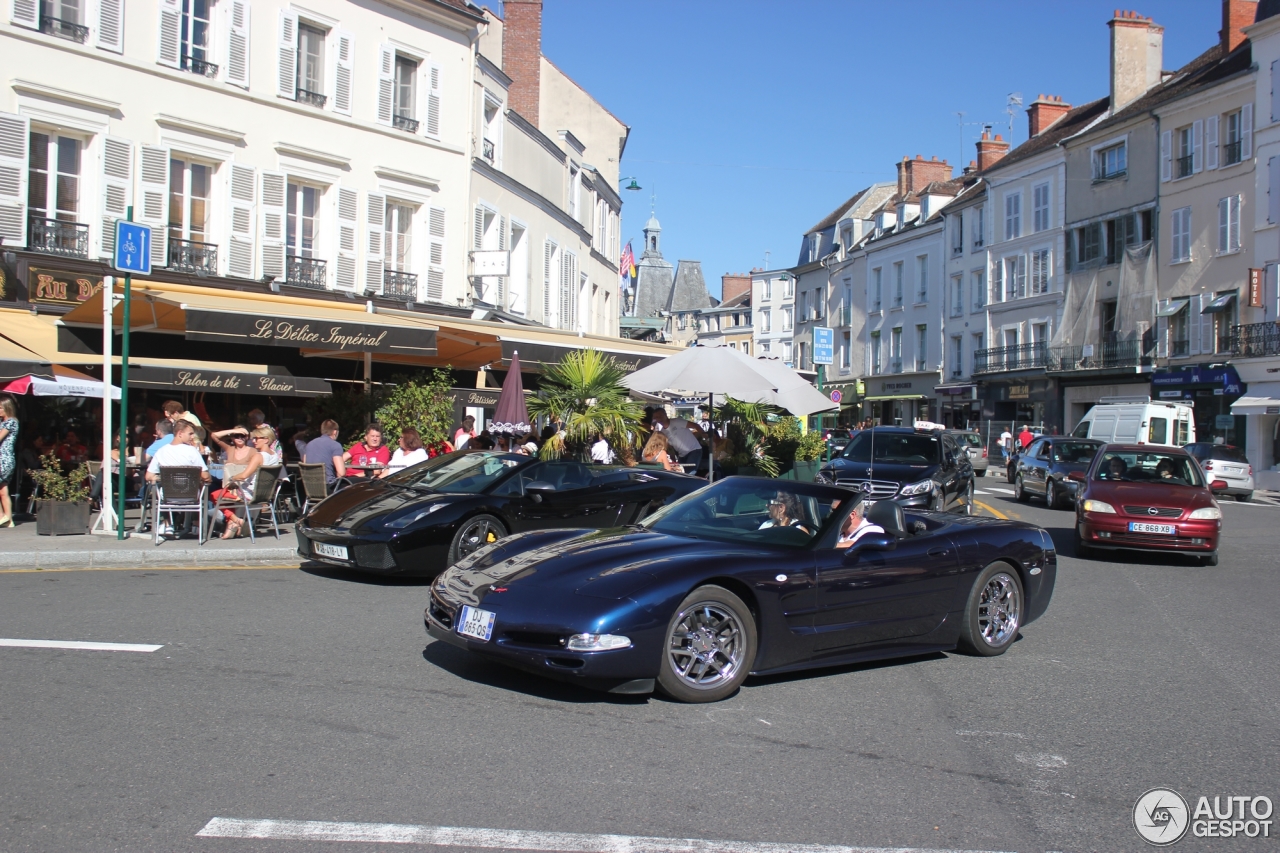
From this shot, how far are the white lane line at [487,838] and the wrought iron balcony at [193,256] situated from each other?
18111 mm

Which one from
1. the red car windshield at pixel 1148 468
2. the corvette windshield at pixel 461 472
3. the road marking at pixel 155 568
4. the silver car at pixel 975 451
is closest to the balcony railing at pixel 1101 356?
the silver car at pixel 975 451

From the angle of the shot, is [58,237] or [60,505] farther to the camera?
[58,237]

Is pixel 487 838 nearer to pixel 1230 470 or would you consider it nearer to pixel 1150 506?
pixel 1150 506

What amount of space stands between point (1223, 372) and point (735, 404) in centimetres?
2447

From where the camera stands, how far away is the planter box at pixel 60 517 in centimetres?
1202

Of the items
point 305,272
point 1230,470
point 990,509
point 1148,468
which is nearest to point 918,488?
point 1148,468

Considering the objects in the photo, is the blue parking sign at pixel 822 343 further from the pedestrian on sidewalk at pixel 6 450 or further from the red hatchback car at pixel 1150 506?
the pedestrian on sidewalk at pixel 6 450

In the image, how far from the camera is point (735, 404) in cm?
1772

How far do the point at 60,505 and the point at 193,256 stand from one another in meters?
9.29

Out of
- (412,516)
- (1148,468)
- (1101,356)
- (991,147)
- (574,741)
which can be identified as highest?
(991,147)

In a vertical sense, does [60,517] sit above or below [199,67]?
below

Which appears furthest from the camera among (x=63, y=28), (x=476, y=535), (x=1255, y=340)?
(x=1255, y=340)

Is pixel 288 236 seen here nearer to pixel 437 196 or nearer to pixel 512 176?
pixel 437 196

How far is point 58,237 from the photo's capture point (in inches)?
718
